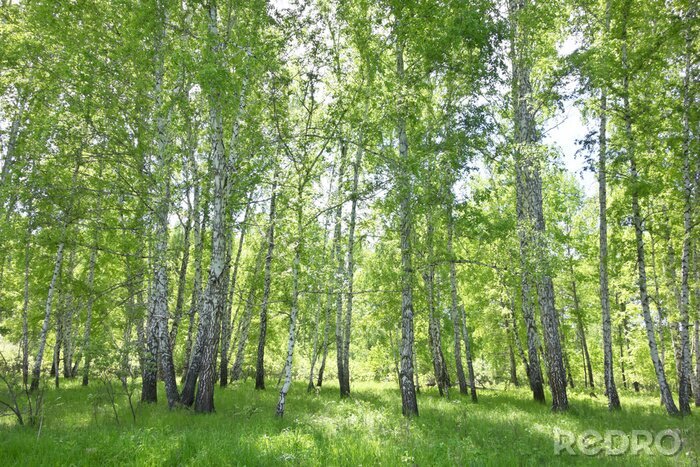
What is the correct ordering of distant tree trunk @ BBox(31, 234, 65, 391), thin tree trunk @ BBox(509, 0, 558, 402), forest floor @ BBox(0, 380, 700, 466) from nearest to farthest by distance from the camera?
forest floor @ BBox(0, 380, 700, 466) → thin tree trunk @ BBox(509, 0, 558, 402) → distant tree trunk @ BBox(31, 234, 65, 391)

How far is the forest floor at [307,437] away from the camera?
5715mm

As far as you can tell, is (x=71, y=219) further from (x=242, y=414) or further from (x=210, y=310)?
(x=242, y=414)

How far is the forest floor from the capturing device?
5.71m

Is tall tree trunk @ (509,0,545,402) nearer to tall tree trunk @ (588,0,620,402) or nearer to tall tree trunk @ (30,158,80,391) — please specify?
tall tree trunk @ (588,0,620,402)

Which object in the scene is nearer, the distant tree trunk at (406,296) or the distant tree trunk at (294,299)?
the distant tree trunk at (294,299)

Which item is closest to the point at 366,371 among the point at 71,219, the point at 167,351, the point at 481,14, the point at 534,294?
the point at 534,294

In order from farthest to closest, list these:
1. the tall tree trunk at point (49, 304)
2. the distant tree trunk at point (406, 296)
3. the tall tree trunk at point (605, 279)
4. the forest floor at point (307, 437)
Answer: the tall tree trunk at point (605, 279) < the tall tree trunk at point (49, 304) < the distant tree trunk at point (406, 296) < the forest floor at point (307, 437)

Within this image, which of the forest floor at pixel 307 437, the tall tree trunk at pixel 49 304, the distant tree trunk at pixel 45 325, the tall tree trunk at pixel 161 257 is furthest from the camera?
the distant tree trunk at pixel 45 325

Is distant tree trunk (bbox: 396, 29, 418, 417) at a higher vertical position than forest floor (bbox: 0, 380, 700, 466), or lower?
higher

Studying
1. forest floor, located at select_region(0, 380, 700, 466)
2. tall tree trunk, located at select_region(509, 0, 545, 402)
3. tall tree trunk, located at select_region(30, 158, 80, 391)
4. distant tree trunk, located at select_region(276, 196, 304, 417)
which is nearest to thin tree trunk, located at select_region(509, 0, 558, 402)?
tall tree trunk, located at select_region(509, 0, 545, 402)

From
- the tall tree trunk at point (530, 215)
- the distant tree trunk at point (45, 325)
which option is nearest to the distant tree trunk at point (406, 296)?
the tall tree trunk at point (530, 215)

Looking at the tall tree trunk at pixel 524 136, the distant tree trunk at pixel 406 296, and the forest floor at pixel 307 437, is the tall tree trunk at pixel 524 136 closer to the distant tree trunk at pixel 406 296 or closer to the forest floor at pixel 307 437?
the forest floor at pixel 307 437

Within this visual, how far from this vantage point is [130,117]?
12703mm

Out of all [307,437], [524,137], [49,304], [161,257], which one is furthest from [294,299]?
[49,304]
